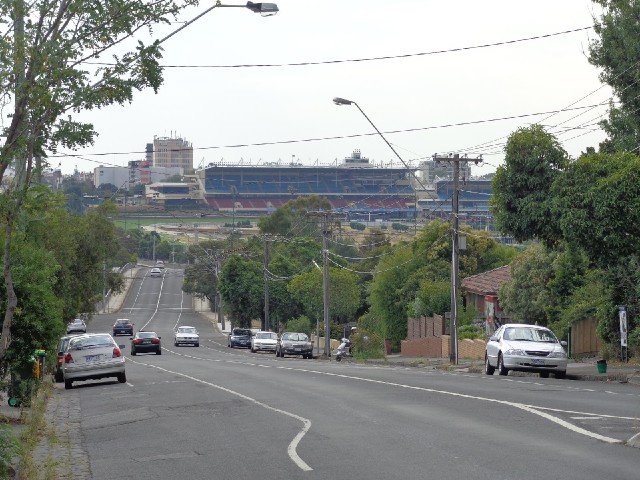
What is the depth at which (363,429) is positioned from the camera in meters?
16.3

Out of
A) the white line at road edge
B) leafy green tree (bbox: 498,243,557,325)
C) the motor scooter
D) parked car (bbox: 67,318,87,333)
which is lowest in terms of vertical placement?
the white line at road edge

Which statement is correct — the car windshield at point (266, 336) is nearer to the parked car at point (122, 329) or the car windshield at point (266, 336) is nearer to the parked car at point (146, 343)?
the parked car at point (146, 343)

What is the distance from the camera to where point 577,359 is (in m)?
41.0

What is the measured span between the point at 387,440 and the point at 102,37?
20.8 ft

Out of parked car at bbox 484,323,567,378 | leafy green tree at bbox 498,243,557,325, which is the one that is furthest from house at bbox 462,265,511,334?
parked car at bbox 484,323,567,378

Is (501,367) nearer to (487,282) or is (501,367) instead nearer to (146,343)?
(487,282)

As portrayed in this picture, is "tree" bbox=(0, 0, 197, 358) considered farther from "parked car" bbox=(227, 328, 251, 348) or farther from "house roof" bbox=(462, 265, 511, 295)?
"parked car" bbox=(227, 328, 251, 348)

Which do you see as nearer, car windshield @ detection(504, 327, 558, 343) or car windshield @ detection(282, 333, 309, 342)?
car windshield @ detection(504, 327, 558, 343)

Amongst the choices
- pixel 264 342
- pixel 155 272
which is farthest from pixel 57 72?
pixel 155 272

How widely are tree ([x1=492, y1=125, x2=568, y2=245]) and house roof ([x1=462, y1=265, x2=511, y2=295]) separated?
2413 centimetres

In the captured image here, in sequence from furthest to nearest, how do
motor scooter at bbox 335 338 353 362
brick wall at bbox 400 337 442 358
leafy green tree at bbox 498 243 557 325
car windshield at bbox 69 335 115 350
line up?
1. motor scooter at bbox 335 338 353 362
2. brick wall at bbox 400 337 442 358
3. leafy green tree at bbox 498 243 557 325
4. car windshield at bbox 69 335 115 350

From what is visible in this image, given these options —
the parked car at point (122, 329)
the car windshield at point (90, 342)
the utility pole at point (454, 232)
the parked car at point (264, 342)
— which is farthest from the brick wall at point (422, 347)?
the parked car at point (122, 329)

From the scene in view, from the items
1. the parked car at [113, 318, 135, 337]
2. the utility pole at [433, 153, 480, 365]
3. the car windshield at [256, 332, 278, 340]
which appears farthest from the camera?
the parked car at [113, 318, 135, 337]

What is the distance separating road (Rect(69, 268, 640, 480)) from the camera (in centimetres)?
1242
